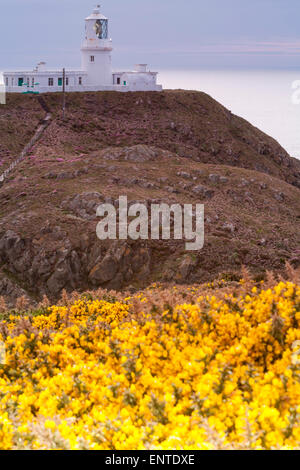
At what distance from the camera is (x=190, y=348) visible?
8.53m

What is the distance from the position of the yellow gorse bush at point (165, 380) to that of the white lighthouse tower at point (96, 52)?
77.4 m

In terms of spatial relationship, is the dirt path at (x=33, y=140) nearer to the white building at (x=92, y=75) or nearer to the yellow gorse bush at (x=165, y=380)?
the white building at (x=92, y=75)

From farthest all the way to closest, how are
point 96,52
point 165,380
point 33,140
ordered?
point 96,52
point 33,140
point 165,380

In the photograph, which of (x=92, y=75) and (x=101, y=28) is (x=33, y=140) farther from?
(x=101, y=28)

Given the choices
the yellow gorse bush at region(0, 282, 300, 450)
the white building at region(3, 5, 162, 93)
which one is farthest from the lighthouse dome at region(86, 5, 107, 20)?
the yellow gorse bush at region(0, 282, 300, 450)

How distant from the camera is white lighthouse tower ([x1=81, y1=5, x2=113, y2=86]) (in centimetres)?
8381

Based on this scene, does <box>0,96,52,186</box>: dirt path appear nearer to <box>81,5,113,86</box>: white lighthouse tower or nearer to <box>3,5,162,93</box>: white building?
<box>3,5,162,93</box>: white building

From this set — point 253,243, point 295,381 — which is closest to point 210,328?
point 295,381

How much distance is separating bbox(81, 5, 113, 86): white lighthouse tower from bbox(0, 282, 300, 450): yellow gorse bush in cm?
7744

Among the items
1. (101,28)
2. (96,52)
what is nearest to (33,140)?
(96,52)

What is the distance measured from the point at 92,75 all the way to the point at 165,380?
264ft

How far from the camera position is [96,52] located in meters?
83.9

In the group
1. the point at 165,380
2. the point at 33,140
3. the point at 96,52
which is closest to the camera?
the point at 165,380

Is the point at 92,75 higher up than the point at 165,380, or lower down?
higher up
